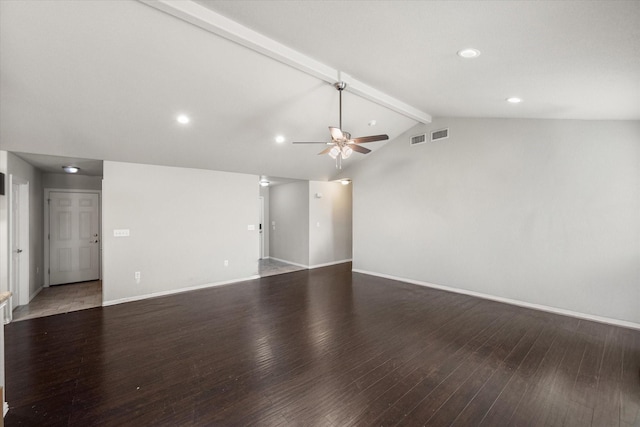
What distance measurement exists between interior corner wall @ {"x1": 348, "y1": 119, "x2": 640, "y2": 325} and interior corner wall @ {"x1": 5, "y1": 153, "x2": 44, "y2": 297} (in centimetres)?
659

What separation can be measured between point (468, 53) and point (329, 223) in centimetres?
562

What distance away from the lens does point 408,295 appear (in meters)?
4.95

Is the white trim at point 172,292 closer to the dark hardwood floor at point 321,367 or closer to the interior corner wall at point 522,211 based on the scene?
the dark hardwood floor at point 321,367

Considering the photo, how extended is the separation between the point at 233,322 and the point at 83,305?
287 cm

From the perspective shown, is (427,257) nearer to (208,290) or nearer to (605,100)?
(605,100)

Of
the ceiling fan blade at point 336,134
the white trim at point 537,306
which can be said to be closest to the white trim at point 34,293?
the ceiling fan blade at point 336,134

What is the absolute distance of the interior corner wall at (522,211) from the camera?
3643 millimetres

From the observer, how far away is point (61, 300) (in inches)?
189

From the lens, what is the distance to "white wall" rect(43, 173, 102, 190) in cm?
574

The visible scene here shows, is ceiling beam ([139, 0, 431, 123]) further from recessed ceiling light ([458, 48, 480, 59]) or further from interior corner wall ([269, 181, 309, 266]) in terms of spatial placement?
interior corner wall ([269, 181, 309, 266])

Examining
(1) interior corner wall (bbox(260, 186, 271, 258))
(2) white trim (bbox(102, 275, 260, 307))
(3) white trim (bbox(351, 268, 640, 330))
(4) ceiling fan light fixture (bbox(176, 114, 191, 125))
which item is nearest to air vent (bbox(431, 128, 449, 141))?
(3) white trim (bbox(351, 268, 640, 330))

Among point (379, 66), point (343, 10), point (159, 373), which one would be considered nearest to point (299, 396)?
point (159, 373)

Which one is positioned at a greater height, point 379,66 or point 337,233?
point 379,66

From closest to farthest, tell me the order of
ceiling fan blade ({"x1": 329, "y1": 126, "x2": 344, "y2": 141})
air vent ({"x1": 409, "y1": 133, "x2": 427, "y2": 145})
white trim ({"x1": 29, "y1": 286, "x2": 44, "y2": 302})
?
1. ceiling fan blade ({"x1": 329, "y1": 126, "x2": 344, "y2": 141})
2. white trim ({"x1": 29, "y1": 286, "x2": 44, "y2": 302})
3. air vent ({"x1": 409, "y1": 133, "x2": 427, "y2": 145})
